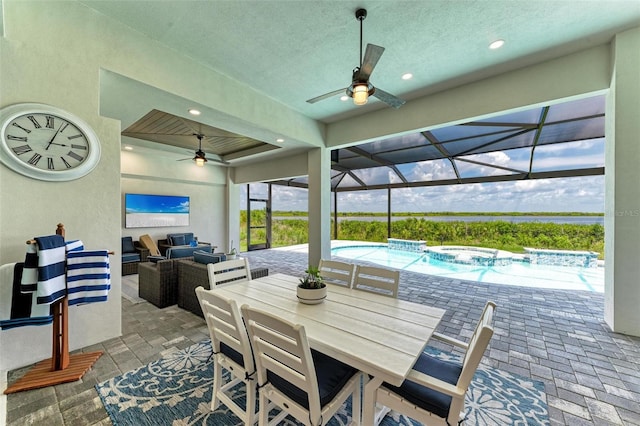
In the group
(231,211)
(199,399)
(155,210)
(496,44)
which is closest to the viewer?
(199,399)

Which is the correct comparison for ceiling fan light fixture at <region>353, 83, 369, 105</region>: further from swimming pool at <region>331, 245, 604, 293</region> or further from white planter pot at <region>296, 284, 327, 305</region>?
swimming pool at <region>331, 245, 604, 293</region>

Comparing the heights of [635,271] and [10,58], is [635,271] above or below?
below

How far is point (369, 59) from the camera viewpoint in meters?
2.22

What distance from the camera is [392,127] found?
4363 millimetres

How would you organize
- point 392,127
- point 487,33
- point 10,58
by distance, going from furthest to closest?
1. point 392,127
2. point 487,33
3. point 10,58

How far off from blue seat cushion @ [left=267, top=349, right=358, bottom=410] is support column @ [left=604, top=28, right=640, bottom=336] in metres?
3.60

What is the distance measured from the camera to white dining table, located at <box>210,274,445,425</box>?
1.20 meters

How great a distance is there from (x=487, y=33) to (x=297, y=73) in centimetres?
226

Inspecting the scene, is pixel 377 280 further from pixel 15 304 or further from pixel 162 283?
pixel 162 283

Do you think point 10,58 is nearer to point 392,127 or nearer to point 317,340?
point 317,340

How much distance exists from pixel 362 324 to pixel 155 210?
7341mm

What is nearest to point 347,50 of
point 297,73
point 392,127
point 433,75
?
point 297,73

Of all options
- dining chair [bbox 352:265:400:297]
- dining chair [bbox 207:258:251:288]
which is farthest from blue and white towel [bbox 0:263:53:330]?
dining chair [bbox 352:265:400:297]

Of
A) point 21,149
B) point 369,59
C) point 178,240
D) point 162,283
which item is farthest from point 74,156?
point 178,240
